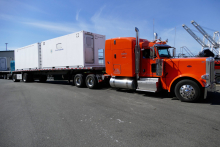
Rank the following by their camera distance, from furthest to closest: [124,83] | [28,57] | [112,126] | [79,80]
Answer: [28,57], [79,80], [124,83], [112,126]

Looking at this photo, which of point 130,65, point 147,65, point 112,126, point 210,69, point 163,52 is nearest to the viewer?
point 112,126

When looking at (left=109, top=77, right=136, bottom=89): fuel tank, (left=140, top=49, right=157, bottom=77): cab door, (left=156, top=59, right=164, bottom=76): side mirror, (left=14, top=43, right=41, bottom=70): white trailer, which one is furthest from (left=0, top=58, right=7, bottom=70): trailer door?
(left=156, top=59, right=164, bottom=76): side mirror

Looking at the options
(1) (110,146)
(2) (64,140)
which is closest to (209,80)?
(1) (110,146)

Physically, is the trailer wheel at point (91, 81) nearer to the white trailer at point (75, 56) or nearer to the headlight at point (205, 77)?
the white trailer at point (75, 56)

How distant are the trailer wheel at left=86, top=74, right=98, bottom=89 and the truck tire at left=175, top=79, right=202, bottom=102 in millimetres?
5151

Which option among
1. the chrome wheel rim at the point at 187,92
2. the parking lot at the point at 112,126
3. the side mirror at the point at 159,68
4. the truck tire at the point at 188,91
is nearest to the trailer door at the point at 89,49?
the side mirror at the point at 159,68

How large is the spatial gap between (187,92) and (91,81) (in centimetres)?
600

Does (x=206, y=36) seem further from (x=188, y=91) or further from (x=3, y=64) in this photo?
(x=3, y=64)

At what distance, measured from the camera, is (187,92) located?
6242mm

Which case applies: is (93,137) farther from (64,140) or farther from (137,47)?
(137,47)

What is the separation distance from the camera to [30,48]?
52.2 ft

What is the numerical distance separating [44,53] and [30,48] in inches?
125

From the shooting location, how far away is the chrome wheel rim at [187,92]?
618 centimetres

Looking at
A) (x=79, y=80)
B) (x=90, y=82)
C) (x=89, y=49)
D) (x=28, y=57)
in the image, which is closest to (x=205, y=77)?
(x=90, y=82)
